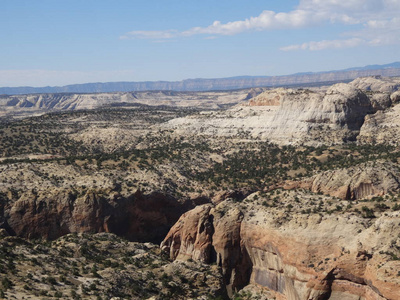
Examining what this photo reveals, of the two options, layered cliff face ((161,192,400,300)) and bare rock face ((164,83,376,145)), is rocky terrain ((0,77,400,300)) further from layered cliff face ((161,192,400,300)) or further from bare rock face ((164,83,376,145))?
bare rock face ((164,83,376,145))

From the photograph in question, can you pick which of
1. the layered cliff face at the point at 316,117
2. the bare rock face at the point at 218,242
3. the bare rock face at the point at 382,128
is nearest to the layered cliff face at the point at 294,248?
the bare rock face at the point at 218,242

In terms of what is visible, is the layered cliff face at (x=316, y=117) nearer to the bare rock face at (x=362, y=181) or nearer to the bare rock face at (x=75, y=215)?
the bare rock face at (x=362, y=181)

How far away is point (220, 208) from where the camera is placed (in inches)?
2053

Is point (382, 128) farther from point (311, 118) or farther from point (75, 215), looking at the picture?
point (75, 215)

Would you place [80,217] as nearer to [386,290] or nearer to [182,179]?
[182,179]

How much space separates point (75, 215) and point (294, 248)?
101 ft

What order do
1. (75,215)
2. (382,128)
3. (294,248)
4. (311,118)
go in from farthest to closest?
(311,118) → (382,128) → (75,215) → (294,248)

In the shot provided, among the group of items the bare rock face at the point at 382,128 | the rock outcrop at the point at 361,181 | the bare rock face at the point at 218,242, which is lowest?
the bare rock face at the point at 218,242

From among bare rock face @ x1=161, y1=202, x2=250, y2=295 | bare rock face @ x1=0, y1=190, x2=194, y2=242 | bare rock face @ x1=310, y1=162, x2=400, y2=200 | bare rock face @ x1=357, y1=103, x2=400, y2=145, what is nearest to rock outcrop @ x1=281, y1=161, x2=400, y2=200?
bare rock face @ x1=310, y1=162, x2=400, y2=200

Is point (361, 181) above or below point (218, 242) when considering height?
above

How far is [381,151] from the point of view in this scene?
3093 inches

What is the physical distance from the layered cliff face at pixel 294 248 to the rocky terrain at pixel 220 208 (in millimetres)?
116

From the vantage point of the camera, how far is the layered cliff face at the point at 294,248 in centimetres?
3850

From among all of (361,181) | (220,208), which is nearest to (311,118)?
(361,181)
